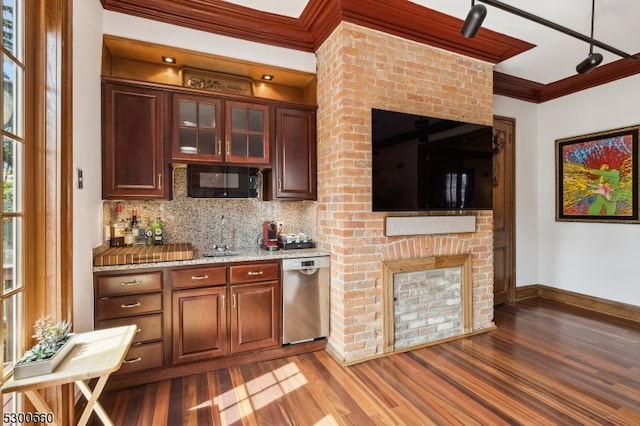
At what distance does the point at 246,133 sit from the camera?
2.87m

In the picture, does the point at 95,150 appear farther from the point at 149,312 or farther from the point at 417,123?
the point at 417,123

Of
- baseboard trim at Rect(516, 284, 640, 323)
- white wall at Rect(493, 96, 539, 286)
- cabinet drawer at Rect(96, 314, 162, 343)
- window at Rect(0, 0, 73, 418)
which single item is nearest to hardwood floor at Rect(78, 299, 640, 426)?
cabinet drawer at Rect(96, 314, 162, 343)

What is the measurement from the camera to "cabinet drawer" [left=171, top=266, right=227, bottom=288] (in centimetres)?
245

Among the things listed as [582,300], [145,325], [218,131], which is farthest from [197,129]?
[582,300]

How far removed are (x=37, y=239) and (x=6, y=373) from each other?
63 centimetres

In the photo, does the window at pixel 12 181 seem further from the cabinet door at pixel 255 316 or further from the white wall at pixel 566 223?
the white wall at pixel 566 223

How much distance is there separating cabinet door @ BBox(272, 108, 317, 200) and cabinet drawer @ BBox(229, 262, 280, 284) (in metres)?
0.68

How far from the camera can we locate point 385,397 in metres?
2.19

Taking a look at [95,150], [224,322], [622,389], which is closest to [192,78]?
[95,150]

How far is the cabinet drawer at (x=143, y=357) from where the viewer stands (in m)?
2.31

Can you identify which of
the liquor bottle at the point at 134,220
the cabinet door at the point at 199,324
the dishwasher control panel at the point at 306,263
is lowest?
the cabinet door at the point at 199,324

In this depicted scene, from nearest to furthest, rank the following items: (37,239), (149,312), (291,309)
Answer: (37,239)
(149,312)
(291,309)

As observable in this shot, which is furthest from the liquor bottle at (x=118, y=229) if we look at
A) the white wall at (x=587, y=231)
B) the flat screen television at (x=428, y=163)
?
the white wall at (x=587, y=231)

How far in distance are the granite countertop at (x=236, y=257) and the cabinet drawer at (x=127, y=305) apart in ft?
0.73
